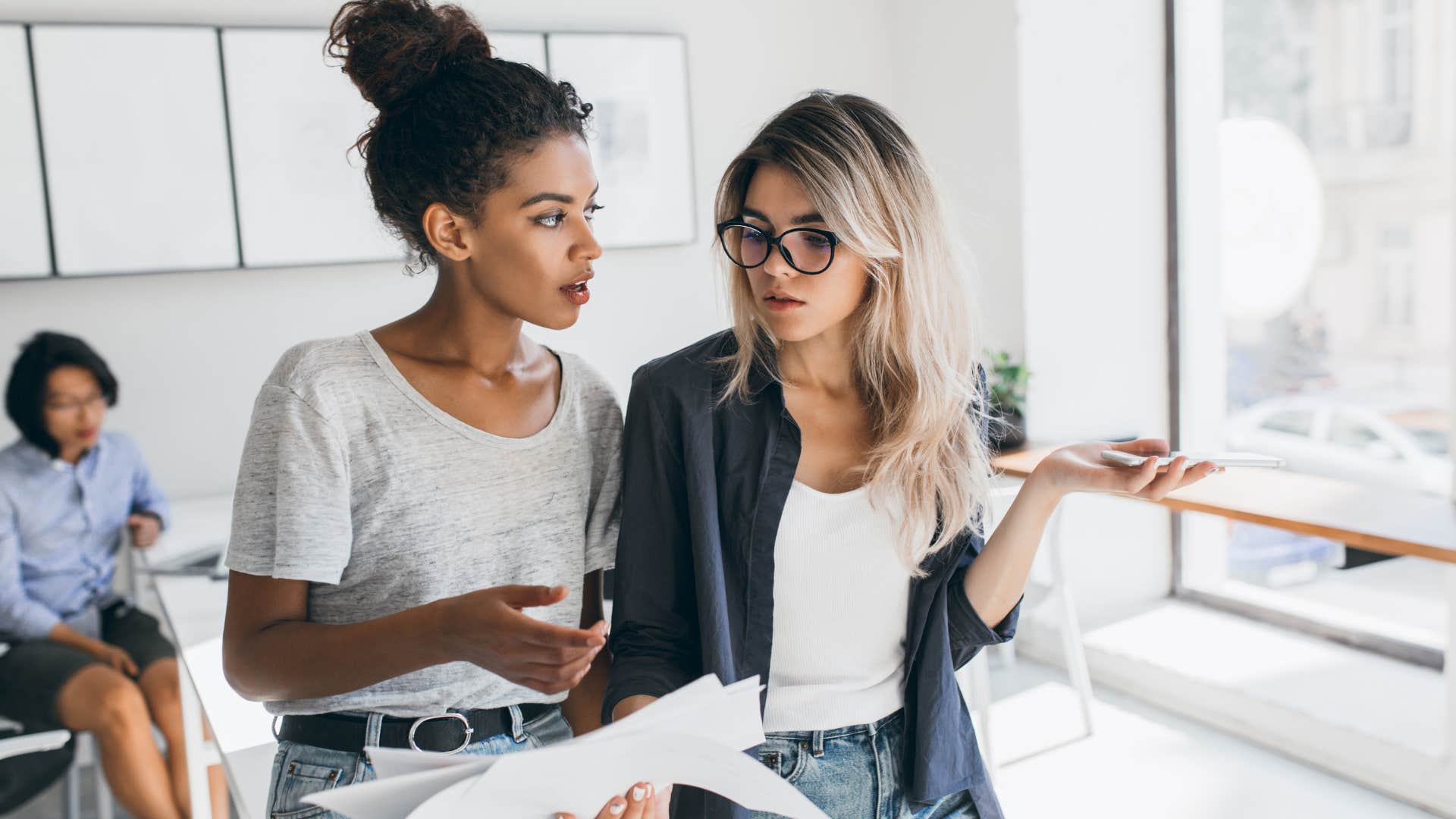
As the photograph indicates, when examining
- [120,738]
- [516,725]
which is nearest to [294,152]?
[120,738]

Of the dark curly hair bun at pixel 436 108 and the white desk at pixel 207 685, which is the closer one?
the dark curly hair bun at pixel 436 108

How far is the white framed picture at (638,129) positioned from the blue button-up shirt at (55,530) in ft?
5.73

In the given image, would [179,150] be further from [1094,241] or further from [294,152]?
[1094,241]

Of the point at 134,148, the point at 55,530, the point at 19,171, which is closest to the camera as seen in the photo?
the point at 55,530

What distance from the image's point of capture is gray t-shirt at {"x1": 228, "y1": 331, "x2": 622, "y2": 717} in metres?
1.05

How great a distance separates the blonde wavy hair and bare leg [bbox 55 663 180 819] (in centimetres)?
208

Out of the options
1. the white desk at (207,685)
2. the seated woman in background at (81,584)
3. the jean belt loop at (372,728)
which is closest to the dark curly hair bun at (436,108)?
the jean belt loop at (372,728)

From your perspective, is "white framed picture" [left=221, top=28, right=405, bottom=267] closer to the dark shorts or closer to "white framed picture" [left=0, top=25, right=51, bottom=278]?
"white framed picture" [left=0, top=25, right=51, bottom=278]

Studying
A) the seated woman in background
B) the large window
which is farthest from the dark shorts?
the large window

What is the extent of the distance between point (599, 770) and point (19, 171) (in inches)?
123

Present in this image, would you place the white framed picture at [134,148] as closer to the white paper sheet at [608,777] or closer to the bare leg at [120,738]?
the bare leg at [120,738]

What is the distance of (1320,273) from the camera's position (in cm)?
330

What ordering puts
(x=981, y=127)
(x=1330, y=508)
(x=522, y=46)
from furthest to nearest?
(x=981, y=127) → (x=522, y=46) → (x=1330, y=508)

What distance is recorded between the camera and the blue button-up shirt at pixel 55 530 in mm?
2766
